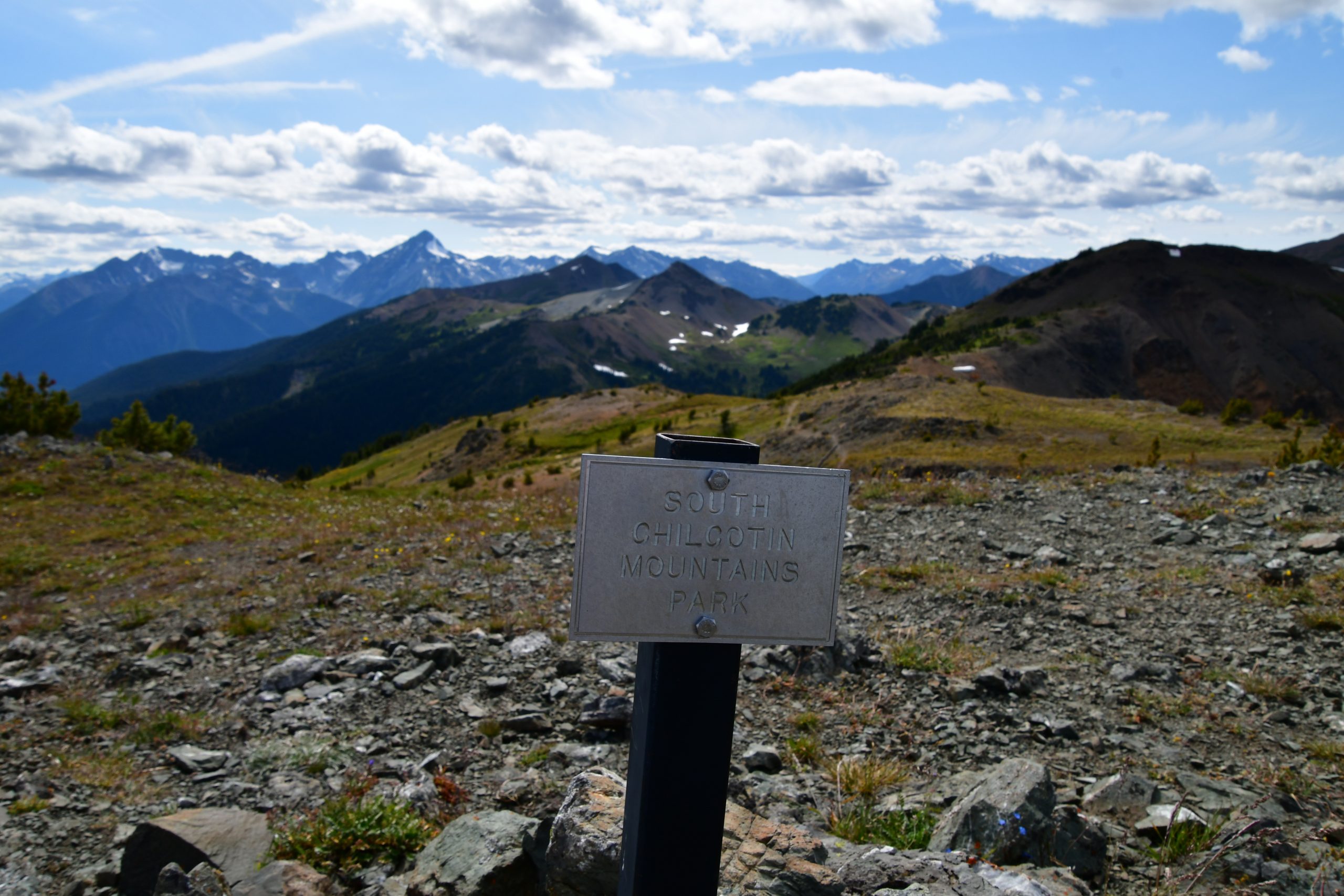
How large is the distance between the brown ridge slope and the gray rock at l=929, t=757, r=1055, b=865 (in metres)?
71.8

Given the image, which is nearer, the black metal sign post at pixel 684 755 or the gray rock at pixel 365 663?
the black metal sign post at pixel 684 755

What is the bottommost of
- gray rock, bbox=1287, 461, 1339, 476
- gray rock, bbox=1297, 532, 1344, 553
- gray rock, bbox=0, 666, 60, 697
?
gray rock, bbox=0, 666, 60, 697

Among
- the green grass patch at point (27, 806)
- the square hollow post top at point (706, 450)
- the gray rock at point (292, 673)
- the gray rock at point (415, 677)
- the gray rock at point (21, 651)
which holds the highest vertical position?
the square hollow post top at point (706, 450)

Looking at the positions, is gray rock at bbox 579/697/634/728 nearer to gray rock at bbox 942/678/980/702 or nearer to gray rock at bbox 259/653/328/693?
gray rock at bbox 942/678/980/702

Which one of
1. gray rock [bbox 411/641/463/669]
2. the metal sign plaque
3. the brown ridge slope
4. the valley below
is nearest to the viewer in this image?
the metal sign plaque

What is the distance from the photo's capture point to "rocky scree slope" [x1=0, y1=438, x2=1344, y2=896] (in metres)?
5.04

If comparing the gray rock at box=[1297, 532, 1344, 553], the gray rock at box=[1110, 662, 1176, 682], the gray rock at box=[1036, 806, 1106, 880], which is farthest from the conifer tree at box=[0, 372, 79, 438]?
the gray rock at box=[1297, 532, 1344, 553]

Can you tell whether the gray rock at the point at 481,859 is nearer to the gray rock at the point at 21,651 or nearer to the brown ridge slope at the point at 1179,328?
the gray rock at the point at 21,651

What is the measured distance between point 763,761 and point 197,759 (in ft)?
17.1

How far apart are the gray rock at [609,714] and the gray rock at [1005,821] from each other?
309cm

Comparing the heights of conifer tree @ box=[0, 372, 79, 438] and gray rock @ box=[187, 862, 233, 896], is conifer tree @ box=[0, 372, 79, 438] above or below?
above

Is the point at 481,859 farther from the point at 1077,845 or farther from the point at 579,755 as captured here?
the point at 1077,845

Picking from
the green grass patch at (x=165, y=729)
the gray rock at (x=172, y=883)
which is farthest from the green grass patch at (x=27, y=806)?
the gray rock at (x=172, y=883)

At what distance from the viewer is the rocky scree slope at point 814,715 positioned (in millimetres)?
5035
